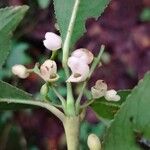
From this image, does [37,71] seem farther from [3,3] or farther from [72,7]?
[3,3]

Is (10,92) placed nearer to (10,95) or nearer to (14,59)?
(10,95)

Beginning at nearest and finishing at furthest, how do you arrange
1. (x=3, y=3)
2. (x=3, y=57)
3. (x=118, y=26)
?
(x=3, y=57) < (x=3, y=3) < (x=118, y=26)

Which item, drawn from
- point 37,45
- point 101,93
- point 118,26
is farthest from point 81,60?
→ point 118,26

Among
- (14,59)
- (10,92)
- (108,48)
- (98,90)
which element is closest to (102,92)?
(98,90)

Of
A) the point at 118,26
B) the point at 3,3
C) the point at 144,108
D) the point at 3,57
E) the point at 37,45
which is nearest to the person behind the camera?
the point at 144,108

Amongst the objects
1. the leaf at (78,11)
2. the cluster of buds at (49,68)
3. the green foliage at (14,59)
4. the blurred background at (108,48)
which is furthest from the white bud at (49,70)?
the blurred background at (108,48)

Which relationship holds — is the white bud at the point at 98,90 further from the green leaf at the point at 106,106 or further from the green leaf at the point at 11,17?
the green leaf at the point at 11,17
